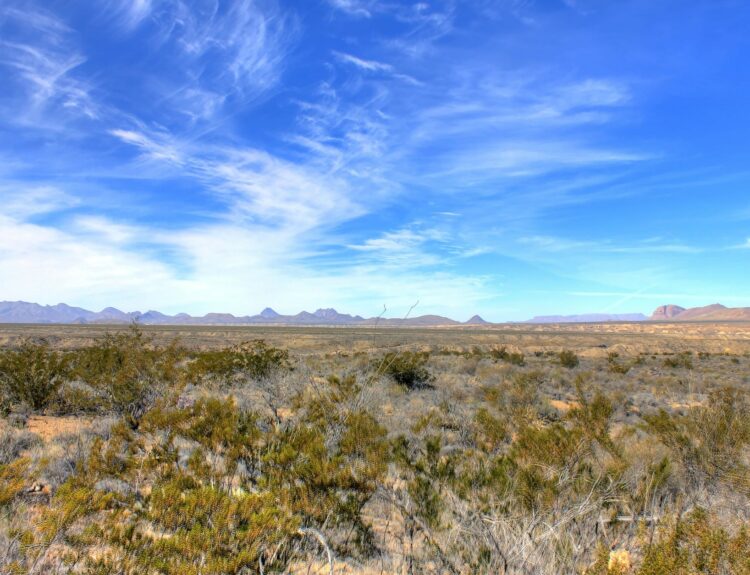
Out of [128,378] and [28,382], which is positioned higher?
[128,378]

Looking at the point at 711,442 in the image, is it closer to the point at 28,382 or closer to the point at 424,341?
the point at 28,382

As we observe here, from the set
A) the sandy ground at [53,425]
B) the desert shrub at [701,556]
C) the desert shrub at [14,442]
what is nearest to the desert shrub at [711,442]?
the desert shrub at [701,556]

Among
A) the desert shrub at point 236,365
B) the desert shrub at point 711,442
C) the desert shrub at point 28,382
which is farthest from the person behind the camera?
the desert shrub at point 236,365

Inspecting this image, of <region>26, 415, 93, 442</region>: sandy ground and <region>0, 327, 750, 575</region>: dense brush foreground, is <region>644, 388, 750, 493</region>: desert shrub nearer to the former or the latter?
<region>0, 327, 750, 575</region>: dense brush foreground

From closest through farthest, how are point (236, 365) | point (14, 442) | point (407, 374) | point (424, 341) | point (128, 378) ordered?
point (14, 442) → point (128, 378) → point (236, 365) → point (407, 374) → point (424, 341)

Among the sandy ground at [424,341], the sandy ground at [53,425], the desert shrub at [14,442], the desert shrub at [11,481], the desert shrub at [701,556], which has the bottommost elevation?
the sandy ground at [424,341]

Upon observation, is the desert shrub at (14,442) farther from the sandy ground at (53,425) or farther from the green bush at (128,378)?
the green bush at (128,378)

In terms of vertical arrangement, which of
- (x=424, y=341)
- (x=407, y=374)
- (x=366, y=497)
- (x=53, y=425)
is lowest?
(x=424, y=341)

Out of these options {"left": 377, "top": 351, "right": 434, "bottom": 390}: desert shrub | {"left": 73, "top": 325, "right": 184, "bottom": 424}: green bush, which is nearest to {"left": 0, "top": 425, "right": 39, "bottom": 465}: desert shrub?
{"left": 73, "top": 325, "right": 184, "bottom": 424}: green bush

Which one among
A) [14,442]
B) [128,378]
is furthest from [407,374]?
[14,442]

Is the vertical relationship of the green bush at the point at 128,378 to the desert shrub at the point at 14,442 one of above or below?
above

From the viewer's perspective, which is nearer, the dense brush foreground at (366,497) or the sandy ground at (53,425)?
the dense brush foreground at (366,497)

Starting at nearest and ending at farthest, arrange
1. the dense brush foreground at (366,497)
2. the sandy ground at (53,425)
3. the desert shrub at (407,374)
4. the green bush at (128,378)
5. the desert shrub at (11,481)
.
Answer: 1. the dense brush foreground at (366,497)
2. the desert shrub at (11,481)
3. the sandy ground at (53,425)
4. the green bush at (128,378)
5. the desert shrub at (407,374)

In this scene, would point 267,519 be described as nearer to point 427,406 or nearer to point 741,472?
point 741,472
